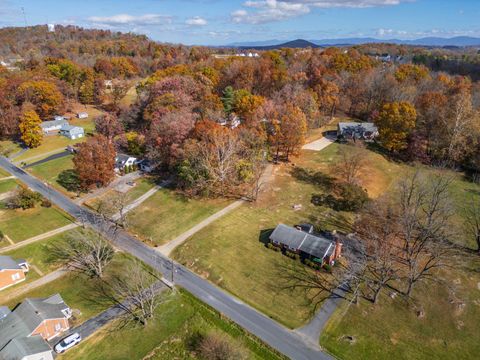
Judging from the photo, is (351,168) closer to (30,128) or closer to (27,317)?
(27,317)

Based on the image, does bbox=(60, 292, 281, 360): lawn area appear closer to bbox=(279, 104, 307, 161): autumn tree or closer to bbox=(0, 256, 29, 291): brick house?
bbox=(0, 256, 29, 291): brick house

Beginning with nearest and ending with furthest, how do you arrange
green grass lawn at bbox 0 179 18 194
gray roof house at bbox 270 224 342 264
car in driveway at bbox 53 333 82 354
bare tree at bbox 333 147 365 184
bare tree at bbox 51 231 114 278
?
car in driveway at bbox 53 333 82 354
bare tree at bbox 51 231 114 278
gray roof house at bbox 270 224 342 264
bare tree at bbox 333 147 365 184
green grass lawn at bbox 0 179 18 194

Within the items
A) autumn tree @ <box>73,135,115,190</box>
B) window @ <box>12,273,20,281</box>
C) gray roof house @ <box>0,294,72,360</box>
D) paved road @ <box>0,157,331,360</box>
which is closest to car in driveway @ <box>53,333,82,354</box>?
gray roof house @ <box>0,294,72,360</box>

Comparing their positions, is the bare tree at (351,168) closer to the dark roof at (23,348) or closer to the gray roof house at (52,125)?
the dark roof at (23,348)

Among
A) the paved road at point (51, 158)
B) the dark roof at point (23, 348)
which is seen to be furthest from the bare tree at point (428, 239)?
the paved road at point (51, 158)

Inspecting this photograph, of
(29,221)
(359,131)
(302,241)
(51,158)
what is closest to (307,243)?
(302,241)

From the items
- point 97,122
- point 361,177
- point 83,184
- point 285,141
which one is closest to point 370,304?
point 361,177
